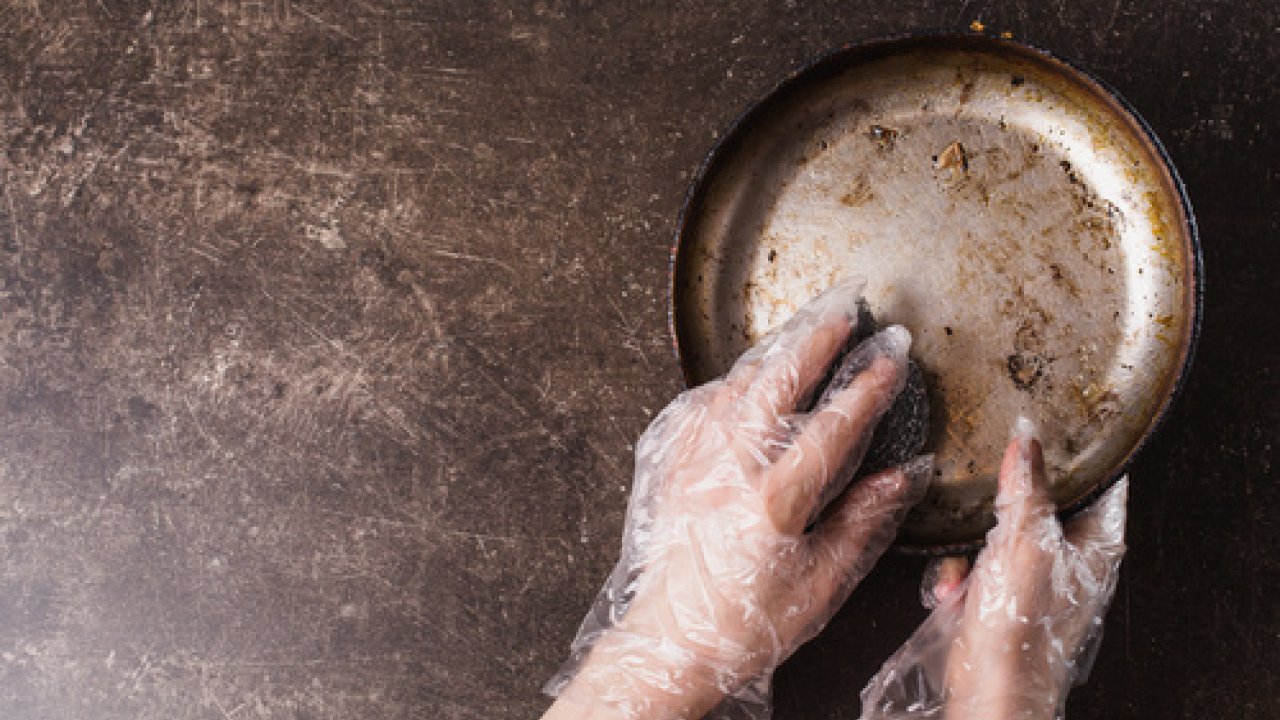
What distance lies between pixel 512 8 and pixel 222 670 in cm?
118

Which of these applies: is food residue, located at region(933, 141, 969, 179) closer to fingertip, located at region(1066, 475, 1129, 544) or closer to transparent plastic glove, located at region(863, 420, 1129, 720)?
transparent plastic glove, located at region(863, 420, 1129, 720)

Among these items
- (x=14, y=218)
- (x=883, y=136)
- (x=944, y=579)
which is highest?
(x=883, y=136)

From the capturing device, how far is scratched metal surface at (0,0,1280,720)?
1.19 metres

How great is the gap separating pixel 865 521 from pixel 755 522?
149mm

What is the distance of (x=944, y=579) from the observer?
113 cm

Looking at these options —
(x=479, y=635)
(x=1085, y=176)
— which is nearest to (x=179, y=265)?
(x=479, y=635)

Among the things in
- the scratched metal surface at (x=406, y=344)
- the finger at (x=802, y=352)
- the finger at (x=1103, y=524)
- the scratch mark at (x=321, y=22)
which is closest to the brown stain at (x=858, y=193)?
the finger at (x=802, y=352)

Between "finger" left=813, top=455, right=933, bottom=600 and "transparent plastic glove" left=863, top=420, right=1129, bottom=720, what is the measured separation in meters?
0.11

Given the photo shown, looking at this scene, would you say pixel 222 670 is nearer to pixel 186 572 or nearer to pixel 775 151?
pixel 186 572

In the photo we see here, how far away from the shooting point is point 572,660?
1.17 metres

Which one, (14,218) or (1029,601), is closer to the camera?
(1029,601)

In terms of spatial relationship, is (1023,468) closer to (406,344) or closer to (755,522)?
(755,522)

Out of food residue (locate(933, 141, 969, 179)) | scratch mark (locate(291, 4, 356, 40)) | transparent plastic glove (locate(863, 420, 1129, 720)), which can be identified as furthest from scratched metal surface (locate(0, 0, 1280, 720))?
food residue (locate(933, 141, 969, 179))

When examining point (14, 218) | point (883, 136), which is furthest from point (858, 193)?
point (14, 218)
